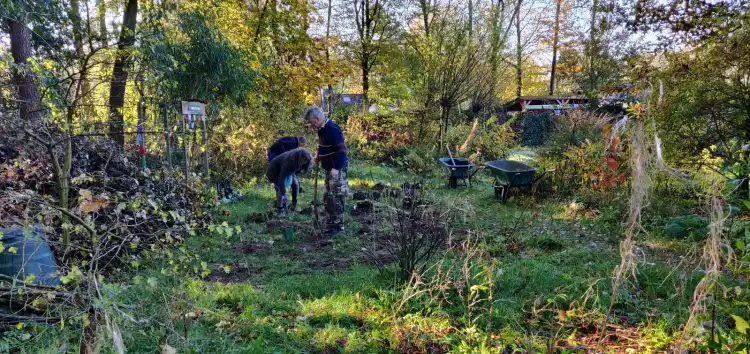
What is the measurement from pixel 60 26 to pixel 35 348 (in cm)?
472

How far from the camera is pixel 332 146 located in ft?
18.0

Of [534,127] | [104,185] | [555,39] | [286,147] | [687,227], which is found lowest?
[687,227]

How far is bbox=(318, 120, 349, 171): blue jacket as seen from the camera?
5480 millimetres

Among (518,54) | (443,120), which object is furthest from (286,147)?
(518,54)

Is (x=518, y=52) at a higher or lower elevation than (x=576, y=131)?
higher

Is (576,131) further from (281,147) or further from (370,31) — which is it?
(370,31)

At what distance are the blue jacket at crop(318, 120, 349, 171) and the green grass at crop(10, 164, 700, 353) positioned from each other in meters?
1.01

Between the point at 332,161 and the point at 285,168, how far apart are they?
1.09m

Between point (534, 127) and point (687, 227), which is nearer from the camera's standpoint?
point (687, 227)

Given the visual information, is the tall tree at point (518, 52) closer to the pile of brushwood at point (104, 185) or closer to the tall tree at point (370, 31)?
the tall tree at point (370, 31)

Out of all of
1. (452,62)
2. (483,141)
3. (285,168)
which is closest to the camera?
(285,168)

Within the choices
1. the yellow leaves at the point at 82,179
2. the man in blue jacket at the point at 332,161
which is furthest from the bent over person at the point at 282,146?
the yellow leaves at the point at 82,179

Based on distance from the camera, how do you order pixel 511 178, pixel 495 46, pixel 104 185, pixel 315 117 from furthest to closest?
1. pixel 495 46
2. pixel 511 178
3. pixel 315 117
4. pixel 104 185

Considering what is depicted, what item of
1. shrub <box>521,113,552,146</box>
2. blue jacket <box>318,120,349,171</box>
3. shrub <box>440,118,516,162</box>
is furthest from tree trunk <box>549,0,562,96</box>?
blue jacket <box>318,120,349,171</box>
